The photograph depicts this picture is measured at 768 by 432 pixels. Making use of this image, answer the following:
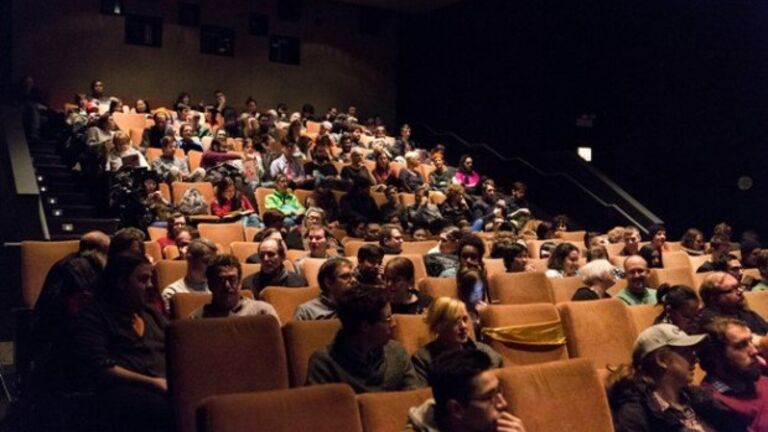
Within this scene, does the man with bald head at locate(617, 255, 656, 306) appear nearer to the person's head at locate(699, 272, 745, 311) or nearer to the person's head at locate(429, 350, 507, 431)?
the person's head at locate(699, 272, 745, 311)

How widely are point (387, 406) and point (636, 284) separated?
2.49 m

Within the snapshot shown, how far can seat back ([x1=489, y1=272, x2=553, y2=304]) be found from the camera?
3932mm

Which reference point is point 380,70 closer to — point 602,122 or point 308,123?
point 308,123

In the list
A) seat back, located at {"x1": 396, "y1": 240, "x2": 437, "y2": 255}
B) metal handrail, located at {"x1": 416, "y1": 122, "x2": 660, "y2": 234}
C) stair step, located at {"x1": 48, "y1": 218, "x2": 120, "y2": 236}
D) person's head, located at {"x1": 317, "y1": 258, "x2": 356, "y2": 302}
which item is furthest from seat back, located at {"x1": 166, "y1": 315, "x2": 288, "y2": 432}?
metal handrail, located at {"x1": 416, "y1": 122, "x2": 660, "y2": 234}

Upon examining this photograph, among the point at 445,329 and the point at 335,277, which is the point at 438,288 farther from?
the point at 445,329

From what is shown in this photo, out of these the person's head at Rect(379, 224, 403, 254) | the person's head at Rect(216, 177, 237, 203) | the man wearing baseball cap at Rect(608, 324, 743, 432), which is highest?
the person's head at Rect(216, 177, 237, 203)

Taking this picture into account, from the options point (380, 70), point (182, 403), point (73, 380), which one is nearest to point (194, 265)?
point (73, 380)

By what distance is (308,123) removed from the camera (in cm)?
1002

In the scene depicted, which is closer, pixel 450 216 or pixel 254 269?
pixel 254 269

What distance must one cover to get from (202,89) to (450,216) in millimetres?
5251

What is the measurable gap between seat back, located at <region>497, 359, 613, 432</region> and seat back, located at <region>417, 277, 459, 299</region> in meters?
1.46

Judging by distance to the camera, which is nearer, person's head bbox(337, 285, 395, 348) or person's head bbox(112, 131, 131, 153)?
person's head bbox(337, 285, 395, 348)

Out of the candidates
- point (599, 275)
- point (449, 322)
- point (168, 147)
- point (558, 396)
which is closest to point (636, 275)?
point (599, 275)

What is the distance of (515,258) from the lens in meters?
4.59
